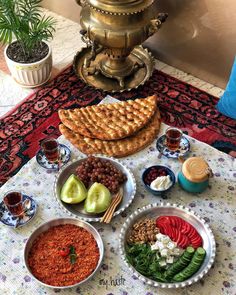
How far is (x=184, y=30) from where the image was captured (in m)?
3.15

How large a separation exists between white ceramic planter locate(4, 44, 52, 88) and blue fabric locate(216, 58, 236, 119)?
119 cm

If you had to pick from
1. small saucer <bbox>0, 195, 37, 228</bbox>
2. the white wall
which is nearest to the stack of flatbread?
small saucer <bbox>0, 195, 37, 228</bbox>

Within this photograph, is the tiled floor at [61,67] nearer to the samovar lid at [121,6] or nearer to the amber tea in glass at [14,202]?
the samovar lid at [121,6]

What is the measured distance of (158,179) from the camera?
1906 mm

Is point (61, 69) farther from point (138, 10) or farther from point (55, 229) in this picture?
point (55, 229)

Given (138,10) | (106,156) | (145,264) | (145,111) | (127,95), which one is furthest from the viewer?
(127,95)

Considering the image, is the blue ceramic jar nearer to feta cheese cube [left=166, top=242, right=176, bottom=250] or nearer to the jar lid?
the jar lid

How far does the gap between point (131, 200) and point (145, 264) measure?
306mm

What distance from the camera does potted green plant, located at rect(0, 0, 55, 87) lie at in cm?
286

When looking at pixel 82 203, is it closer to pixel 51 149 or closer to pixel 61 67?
pixel 51 149

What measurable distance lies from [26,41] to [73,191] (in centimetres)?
142

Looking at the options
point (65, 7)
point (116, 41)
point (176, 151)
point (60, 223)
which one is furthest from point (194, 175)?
point (65, 7)

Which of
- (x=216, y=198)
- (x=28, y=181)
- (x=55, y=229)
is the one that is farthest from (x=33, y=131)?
(x=216, y=198)

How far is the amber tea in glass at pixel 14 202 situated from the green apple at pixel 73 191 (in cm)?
18
